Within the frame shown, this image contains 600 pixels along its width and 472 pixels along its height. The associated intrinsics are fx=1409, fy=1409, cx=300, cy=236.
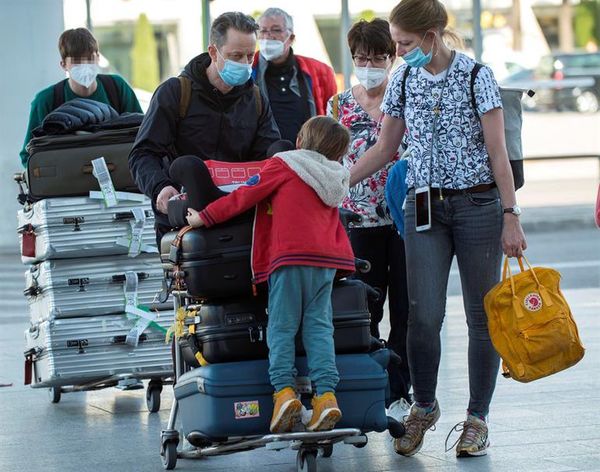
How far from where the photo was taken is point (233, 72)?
580cm

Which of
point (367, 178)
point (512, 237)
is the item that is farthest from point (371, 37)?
point (512, 237)

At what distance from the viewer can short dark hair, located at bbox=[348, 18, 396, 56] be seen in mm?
6408

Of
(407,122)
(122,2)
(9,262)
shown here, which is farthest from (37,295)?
(122,2)

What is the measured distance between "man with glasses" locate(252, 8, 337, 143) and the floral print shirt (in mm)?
1121

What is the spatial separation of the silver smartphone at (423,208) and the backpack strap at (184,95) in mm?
1025

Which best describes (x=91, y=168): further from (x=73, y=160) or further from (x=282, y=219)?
(x=282, y=219)

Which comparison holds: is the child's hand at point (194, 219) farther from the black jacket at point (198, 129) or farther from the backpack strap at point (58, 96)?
the backpack strap at point (58, 96)

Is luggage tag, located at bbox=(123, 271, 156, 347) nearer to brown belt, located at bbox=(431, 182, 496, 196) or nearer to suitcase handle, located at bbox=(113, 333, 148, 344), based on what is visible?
suitcase handle, located at bbox=(113, 333, 148, 344)

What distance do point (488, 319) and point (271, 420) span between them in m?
1.03

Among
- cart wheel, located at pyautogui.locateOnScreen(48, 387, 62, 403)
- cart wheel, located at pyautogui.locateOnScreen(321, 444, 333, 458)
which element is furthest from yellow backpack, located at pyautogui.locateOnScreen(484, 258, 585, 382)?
cart wheel, located at pyautogui.locateOnScreen(48, 387, 62, 403)

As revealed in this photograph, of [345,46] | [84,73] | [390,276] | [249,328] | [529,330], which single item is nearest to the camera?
[249,328]

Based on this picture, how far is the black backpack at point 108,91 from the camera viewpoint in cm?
795

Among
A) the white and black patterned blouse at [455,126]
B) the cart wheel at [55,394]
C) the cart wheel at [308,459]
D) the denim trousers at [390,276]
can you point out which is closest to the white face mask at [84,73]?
the cart wheel at [55,394]

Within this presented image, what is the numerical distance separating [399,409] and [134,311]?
→ 1.65m
